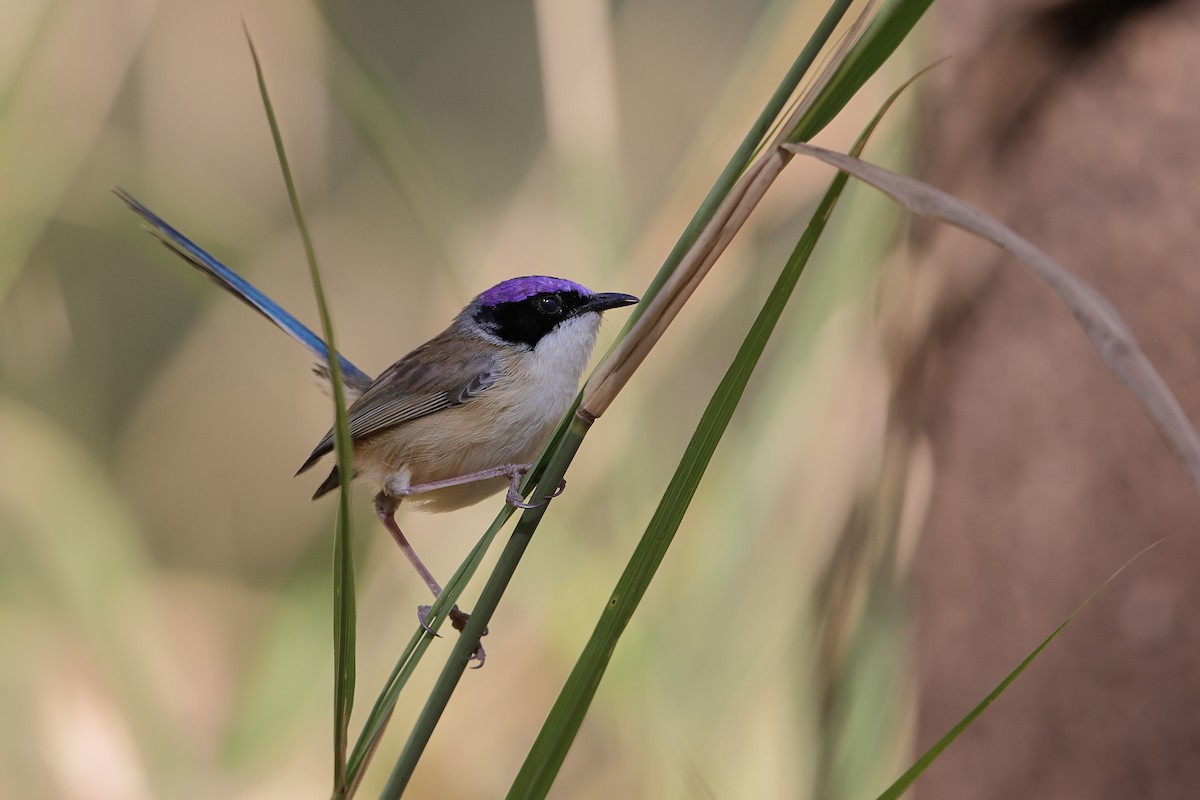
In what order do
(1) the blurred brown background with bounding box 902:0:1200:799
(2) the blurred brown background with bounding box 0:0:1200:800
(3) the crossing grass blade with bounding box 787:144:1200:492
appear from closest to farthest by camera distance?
(3) the crossing grass blade with bounding box 787:144:1200:492 → (1) the blurred brown background with bounding box 902:0:1200:799 → (2) the blurred brown background with bounding box 0:0:1200:800

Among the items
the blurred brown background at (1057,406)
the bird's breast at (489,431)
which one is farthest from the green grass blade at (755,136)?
the blurred brown background at (1057,406)

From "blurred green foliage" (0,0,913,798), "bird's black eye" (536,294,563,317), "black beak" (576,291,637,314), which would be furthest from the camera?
"bird's black eye" (536,294,563,317)

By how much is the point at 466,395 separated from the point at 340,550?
1466 mm

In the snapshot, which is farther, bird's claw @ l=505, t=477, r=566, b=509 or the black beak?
the black beak

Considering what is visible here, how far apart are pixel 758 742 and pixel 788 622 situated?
12.6 inches

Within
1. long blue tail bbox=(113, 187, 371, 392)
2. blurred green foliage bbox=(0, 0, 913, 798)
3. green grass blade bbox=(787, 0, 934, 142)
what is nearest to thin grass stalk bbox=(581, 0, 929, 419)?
green grass blade bbox=(787, 0, 934, 142)

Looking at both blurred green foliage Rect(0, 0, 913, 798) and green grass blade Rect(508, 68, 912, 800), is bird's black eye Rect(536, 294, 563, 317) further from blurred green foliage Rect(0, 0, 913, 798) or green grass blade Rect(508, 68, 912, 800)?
green grass blade Rect(508, 68, 912, 800)

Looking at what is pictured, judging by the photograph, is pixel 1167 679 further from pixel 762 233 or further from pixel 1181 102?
pixel 762 233

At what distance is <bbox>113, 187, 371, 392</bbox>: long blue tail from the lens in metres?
2.28

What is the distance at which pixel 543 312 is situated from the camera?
269 centimetres

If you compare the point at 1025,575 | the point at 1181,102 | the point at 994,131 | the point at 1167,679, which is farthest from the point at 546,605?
the point at 1181,102

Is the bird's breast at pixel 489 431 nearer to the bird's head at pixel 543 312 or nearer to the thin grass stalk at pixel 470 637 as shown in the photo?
the bird's head at pixel 543 312

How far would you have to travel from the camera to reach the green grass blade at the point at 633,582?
1.15m

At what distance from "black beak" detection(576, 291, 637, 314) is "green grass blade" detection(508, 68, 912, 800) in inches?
48.4
